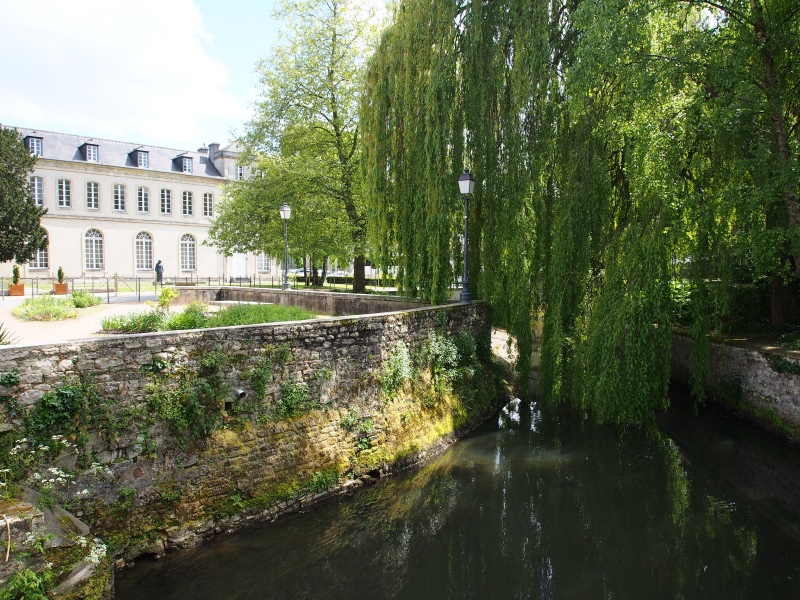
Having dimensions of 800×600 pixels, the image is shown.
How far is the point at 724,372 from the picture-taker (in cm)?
1170

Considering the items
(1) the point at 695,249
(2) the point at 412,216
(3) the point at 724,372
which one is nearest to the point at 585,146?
(1) the point at 695,249

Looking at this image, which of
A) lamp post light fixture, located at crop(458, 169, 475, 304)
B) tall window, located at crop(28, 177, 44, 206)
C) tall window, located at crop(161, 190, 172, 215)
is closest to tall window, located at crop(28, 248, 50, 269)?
tall window, located at crop(28, 177, 44, 206)

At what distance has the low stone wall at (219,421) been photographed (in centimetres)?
591

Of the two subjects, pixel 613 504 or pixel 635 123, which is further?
pixel 635 123

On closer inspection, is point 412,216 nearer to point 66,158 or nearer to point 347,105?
point 347,105

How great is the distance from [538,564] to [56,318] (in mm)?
10827

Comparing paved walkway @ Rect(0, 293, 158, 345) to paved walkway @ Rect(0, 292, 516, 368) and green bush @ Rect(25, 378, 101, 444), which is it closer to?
paved walkway @ Rect(0, 292, 516, 368)

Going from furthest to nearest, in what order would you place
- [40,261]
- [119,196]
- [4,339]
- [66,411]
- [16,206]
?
[119,196] < [40,261] < [16,206] < [4,339] < [66,411]

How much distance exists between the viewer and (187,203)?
39125 mm

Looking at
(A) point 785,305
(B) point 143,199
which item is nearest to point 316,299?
(A) point 785,305

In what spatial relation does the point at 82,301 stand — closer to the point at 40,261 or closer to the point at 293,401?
the point at 293,401

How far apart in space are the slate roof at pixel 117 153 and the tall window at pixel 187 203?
147 centimetres

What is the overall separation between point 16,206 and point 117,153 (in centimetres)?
1217

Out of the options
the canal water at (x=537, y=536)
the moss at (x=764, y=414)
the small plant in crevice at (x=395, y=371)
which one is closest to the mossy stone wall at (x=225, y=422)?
the small plant in crevice at (x=395, y=371)
